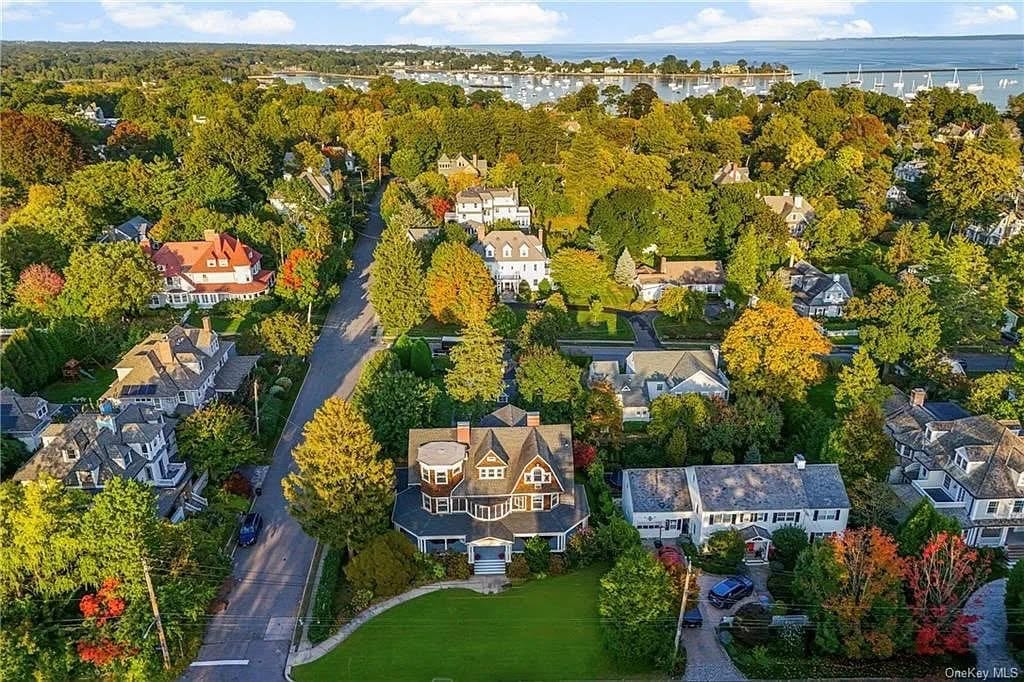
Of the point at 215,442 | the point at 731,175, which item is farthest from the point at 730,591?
the point at 731,175

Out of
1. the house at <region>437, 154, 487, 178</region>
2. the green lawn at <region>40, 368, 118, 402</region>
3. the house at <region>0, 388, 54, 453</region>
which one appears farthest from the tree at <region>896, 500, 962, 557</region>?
the house at <region>437, 154, 487, 178</region>

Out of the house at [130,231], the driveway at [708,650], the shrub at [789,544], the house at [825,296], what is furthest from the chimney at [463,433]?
the house at [130,231]

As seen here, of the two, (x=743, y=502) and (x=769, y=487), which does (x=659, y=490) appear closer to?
(x=743, y=502)

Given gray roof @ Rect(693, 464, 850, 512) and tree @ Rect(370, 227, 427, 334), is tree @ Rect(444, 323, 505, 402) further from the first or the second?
gray roof @ Rect(693, 464, 850, 512)

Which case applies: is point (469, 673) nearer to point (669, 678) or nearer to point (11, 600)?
point (669, 678)

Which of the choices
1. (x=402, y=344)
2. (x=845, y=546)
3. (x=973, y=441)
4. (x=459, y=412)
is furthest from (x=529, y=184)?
(x=845, y=546)
